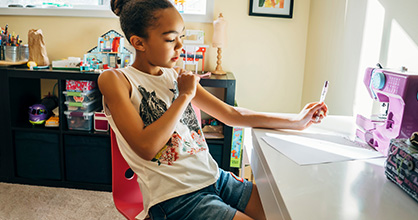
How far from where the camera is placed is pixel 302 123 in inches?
49.5

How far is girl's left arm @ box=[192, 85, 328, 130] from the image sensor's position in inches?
49.7

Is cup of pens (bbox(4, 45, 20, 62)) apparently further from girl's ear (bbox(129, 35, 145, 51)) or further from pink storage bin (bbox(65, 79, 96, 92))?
girl's ear (bbox(129, 35, 145, 51))

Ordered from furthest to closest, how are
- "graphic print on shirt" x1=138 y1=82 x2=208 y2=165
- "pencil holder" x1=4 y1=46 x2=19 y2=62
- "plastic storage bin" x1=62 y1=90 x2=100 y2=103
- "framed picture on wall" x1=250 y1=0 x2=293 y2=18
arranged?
"framed picture on wall" x1=250 y1=0 x2=293 y2=18
"pencil holder" x1=4 y1=46 x2=19 y2=62
"plastic storage bin" x1=62 y1=90 x2=100 y2=103
"graphic print on shirt" x1=138 y1=82 x2=208 y2=165

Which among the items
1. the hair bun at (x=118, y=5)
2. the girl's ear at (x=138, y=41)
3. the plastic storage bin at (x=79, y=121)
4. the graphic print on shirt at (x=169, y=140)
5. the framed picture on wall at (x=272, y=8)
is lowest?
the plastic storage bin at (x=79, y=121)

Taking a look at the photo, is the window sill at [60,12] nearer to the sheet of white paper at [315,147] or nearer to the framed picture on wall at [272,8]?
the framed picture on wall at [272,8]

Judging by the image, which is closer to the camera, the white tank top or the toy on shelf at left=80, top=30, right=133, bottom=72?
the white tank top

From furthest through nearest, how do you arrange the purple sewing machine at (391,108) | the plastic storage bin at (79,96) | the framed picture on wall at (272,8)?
the framed picture on wall at (272,8) < the plastic storage bin at (79,96) < the purple sewing machine at (391,108)

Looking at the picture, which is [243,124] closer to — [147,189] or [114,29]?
[147,189]

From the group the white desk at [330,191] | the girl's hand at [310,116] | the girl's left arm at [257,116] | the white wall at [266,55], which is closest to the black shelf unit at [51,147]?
the white wall at [266,55]

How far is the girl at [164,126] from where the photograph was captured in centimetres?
104

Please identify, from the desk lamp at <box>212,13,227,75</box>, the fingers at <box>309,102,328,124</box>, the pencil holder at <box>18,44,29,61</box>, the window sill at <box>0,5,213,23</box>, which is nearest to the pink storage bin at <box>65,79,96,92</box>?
the pencil holder at <box>18,44,29,61</box>

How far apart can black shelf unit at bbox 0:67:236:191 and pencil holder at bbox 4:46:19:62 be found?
119 mm

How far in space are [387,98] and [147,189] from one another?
79 cm

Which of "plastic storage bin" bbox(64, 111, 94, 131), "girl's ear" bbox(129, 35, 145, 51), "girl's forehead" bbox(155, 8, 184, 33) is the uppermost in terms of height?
"girl's forehead" bbox(155, 8, 184, 33)
